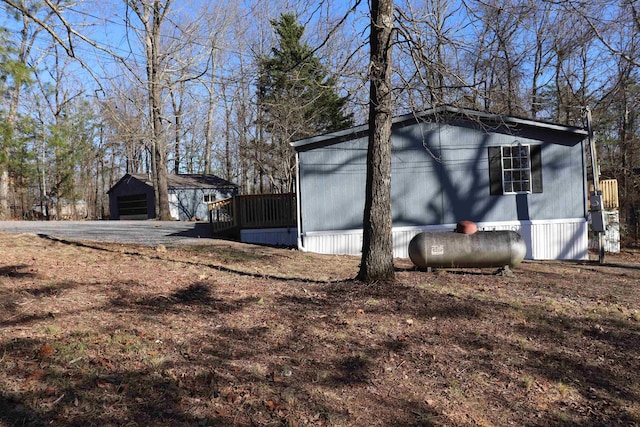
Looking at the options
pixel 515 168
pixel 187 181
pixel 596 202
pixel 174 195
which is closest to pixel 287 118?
pixel 515 168

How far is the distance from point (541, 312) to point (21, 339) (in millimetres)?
5797

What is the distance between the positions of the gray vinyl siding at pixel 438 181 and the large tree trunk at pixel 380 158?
6.47 m

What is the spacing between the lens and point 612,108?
2320cm

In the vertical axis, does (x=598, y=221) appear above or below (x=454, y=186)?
below

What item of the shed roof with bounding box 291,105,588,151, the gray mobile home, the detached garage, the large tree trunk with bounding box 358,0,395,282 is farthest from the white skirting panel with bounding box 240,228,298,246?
the detached garage

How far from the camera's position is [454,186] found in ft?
43.9

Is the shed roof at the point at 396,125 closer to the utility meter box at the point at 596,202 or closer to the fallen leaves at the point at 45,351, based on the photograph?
the utility meter box at the point at 596,202

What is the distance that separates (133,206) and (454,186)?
2589cm

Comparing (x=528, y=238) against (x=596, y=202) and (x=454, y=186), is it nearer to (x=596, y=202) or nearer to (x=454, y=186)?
(x=596, y=202)

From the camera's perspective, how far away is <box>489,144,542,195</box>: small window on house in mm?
13297

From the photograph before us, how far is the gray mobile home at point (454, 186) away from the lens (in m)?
13.3

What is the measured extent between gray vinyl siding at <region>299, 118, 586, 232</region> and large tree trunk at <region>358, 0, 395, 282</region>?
6.47 metres

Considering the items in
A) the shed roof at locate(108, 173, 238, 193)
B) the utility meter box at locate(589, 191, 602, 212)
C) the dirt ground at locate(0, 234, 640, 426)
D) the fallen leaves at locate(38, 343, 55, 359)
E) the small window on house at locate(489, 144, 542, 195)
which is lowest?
the dirt ground at locate(0, 234, 640, 426)

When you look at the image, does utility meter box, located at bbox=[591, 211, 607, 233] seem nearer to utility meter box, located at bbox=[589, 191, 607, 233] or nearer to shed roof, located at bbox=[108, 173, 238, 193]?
utility meter box, located at bbox=[589, 191, 607, 233]
